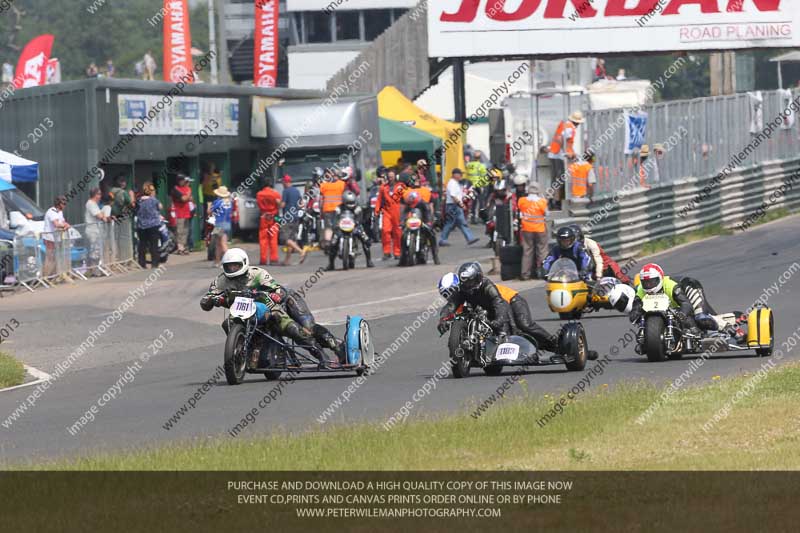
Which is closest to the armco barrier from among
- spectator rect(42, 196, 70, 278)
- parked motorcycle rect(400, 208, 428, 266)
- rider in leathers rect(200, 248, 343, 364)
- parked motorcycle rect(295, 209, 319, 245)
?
parked motorcycle rect(400, 208, 428, 266)

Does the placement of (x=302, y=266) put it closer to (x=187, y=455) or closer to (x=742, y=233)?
(x=742, y=233)

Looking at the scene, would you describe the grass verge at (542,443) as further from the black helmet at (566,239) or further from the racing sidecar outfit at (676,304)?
the black helmet at (566,239)

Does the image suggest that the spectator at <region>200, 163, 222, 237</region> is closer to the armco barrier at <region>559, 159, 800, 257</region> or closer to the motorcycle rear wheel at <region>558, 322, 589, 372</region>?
the armco barrier at <region>559, 159, 800, 257</region>

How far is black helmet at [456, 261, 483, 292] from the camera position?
15.6 metres

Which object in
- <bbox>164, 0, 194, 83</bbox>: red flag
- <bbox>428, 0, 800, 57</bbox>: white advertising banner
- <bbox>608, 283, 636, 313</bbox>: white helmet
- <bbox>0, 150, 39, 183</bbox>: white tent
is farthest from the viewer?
→ <bbox>164, 0, 194, 83</bbox>: red flag

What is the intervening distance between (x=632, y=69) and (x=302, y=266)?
3283 inches

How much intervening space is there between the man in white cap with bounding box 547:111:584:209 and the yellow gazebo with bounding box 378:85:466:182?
423 inches

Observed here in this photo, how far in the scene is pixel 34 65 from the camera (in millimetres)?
41969

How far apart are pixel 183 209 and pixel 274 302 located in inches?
701

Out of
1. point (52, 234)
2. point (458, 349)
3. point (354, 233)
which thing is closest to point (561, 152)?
point (354, 233)

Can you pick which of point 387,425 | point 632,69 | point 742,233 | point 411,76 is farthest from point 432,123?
point 632,69

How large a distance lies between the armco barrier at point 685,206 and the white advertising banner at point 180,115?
10.0 m

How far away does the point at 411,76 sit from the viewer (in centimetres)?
4578

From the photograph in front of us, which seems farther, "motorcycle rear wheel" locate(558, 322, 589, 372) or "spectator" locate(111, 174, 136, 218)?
"spectator" locate(111, 174, 136, 218)
